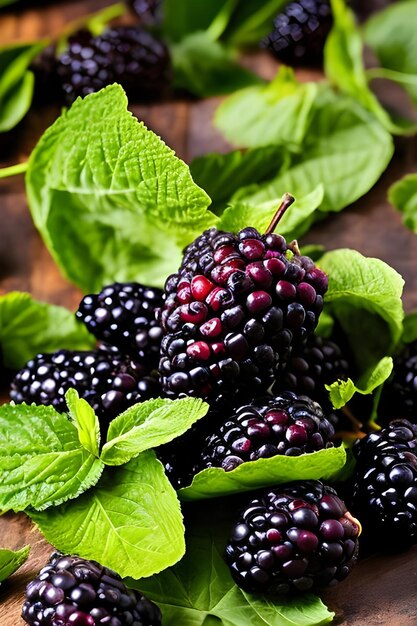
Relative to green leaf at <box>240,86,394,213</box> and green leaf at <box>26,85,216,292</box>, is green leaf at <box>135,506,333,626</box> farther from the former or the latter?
green leaf at <box>240,86,394,213</box>

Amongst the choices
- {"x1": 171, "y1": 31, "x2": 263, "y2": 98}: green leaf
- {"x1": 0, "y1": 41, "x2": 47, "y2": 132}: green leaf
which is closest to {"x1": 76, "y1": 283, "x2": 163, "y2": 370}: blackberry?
{"x1": 0, "y1": 41, "x2": 47, "y2": 132}: green leaf

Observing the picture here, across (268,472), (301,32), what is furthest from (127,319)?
(301,32)

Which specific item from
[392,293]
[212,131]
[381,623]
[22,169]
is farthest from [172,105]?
[381,623]

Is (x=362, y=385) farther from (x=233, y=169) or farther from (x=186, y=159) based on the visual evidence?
(x=186, y=159)

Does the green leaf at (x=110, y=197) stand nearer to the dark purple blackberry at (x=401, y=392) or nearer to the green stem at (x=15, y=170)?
the green stem at (x=15, y=170)

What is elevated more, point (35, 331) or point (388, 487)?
point (35, 331)

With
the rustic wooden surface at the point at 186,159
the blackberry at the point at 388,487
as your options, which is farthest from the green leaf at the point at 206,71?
the blackberry at the point at 388,487

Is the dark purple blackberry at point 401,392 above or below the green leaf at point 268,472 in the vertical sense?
below
